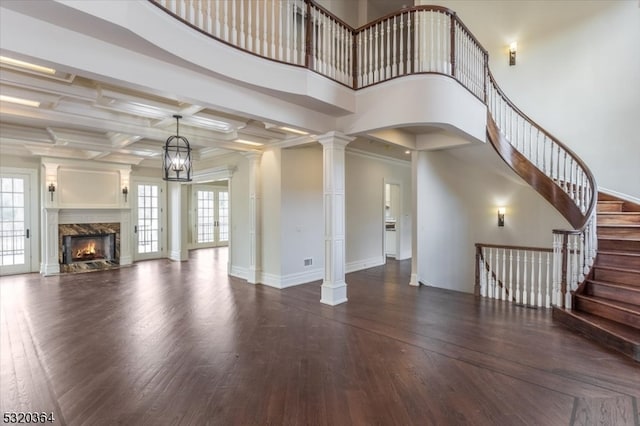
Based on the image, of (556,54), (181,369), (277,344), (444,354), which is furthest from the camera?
(556,54)

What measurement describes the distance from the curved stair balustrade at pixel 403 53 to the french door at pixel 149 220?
678 centimetres

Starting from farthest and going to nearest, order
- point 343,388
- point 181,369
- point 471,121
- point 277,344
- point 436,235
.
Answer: point 436,235 → point 471,121 → point 277,344 → point 181,369 → point 343,388

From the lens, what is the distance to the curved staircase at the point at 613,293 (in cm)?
335

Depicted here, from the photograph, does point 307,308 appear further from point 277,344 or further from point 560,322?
point 560,322

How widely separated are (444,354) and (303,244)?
11.9ft

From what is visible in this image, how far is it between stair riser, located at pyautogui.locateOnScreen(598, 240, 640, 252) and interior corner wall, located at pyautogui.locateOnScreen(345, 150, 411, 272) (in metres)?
4.34

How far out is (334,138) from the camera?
187 inches

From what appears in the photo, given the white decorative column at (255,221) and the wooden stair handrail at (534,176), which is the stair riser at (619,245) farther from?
the white decorative column at (255,221)

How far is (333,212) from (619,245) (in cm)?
400

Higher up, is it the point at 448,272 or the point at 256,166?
the point at 256,166

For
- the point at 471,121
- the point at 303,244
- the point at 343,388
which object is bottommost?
the point at 343,388

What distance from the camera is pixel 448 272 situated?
6781 millimetres

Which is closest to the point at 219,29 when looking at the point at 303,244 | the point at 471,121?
the point at 471,121

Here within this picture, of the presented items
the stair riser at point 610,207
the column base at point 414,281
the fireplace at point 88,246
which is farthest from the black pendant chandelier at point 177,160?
the stair riser at point 610,207
